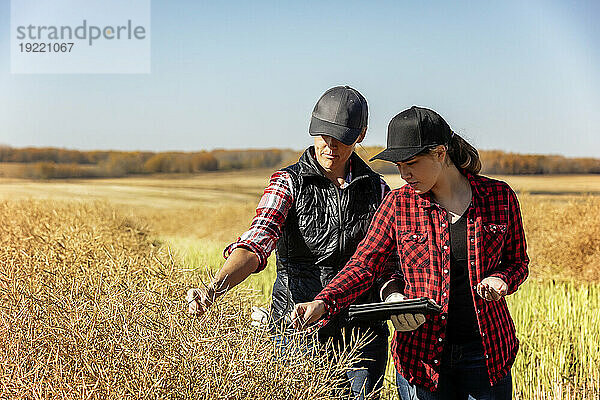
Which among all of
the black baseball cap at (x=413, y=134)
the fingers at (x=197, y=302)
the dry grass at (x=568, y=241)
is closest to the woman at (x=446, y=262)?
the black baseball cap at (x=413, y=134)

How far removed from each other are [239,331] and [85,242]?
2.94 m

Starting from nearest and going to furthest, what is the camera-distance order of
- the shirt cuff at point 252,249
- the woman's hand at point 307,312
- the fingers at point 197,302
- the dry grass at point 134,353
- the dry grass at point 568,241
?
the dry grass at point 134,353, the fingers at point 197,302, the woman's hand at point 307,312, the shirt cuff at point 252,249, the dry grass at point 568,241

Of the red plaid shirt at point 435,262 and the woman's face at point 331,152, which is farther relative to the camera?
the woman's face at point 331,152

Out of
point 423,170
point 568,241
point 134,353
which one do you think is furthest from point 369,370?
point 568,241

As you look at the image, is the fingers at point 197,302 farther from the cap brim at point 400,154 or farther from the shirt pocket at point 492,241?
the shirt pocket at point 492,241

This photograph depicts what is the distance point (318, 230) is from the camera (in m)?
2.59

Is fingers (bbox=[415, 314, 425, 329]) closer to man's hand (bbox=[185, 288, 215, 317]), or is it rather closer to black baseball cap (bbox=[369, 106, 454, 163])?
black baseball cap (bbox=[369, 106, 454, 163])

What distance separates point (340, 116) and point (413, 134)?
389 mm

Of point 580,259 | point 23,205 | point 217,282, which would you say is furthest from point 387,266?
point 580,259

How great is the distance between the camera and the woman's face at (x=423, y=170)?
7.36 ft

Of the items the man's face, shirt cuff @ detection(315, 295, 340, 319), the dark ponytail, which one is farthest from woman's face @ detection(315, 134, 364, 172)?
shirt cuff @ detection(315, 295, 340, 319)

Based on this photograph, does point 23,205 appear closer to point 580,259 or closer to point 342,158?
point 342,158

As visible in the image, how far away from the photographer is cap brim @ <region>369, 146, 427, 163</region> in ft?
Answer: 7.13

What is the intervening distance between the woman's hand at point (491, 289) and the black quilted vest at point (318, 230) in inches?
22.0
